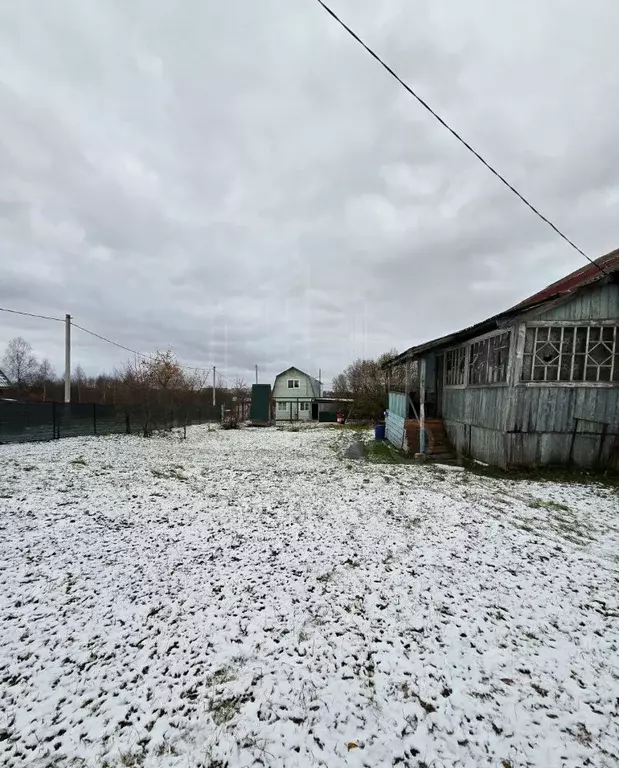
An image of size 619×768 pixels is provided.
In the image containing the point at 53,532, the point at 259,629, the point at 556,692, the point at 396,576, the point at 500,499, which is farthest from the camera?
the point at 500,499

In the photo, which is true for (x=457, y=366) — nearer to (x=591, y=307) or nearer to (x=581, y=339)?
(x=581, y=339)

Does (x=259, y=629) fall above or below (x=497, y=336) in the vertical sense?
below

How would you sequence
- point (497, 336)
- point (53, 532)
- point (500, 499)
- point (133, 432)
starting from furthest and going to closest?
point (133, 432), point (497, 336), point (500, 499), point (53, 532)

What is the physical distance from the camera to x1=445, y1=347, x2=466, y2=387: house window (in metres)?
10.6

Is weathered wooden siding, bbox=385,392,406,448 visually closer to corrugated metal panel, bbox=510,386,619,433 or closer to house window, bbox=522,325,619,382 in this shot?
corrugated metal panel, bbox=510,386,619,433

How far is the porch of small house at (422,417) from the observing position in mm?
10803

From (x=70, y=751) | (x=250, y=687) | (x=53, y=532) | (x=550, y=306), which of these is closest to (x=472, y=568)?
(x=250, y=687)

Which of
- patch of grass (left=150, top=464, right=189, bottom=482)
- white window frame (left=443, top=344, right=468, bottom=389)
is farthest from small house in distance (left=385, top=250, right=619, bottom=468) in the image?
patch of grass (left=150, top=464, right=189, bottom=482)

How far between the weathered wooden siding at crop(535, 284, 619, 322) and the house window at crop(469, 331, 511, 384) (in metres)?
0.99

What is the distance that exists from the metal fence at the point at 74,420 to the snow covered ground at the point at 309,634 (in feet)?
28.0

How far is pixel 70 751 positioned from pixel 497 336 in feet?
31.4

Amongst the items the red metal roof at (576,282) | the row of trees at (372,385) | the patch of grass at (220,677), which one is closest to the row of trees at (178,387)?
the row of trees at (372,385)

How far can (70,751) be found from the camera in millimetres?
1842

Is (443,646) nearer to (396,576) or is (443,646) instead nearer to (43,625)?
(396,576)
